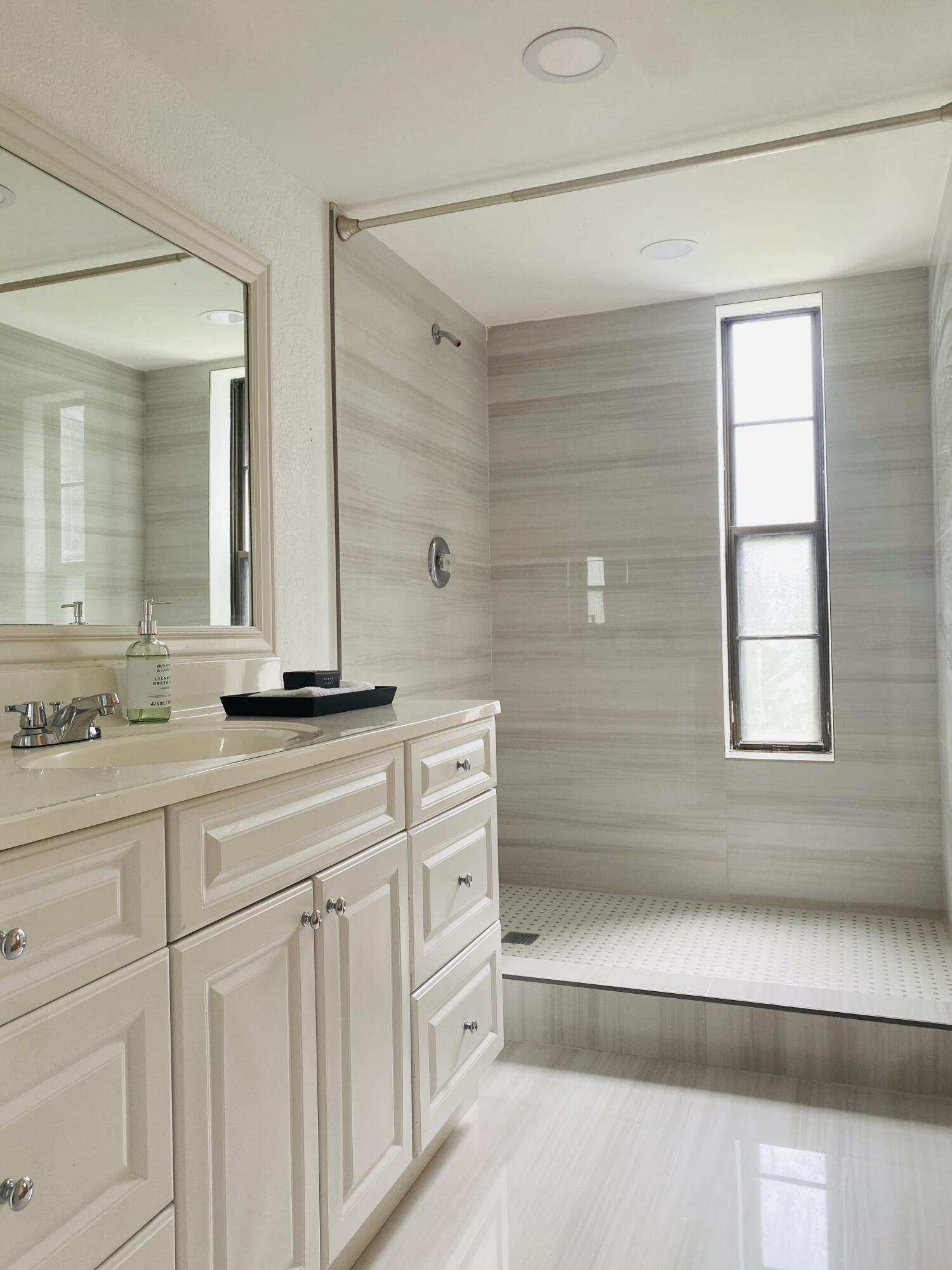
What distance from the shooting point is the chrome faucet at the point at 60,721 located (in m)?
1.45

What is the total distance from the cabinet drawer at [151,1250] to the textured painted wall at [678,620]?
103 inches

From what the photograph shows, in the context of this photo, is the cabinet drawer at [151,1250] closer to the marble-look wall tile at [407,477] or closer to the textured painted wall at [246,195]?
the textured painted wall at [246,195]

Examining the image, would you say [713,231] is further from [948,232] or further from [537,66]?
[537,66]

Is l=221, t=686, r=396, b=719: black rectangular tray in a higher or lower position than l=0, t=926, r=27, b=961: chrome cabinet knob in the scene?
higher

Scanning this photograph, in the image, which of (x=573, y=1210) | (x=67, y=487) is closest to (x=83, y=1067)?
(x=67, y=487)

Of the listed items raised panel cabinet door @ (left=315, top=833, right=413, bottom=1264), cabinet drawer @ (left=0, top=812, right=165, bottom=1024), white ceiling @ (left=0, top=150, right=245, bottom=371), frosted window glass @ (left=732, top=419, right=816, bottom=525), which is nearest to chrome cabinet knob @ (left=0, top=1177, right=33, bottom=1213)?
cabinet drawer @ (left=0, top=812, right=165, bottom=1024)

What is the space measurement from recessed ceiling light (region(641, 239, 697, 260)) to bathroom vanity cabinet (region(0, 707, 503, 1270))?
1.86 meters

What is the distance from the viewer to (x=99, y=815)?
3.12 ft

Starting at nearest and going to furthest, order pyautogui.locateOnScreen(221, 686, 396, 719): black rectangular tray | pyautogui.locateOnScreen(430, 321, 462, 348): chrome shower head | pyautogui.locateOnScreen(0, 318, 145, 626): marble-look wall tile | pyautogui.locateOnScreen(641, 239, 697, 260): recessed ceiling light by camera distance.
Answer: pyautogui.locateOnScreen(0, 318, 145, 626): marble-look wall tile → pyautogui.locateOnScreen(221, 686, 396, 719): black rectangular tray → pyautogui.locateOnScreen(641, 239, 697, 260): recessed ceiling light → pyautogui.locateOnScreen(430, 321, 462, 348): chrome shower head

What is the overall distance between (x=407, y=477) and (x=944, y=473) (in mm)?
1608

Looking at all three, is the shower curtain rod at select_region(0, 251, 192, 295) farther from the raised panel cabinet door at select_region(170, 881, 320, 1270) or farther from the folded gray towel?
the raised panel cabinet door at select_region(170, 881, 320, 1270)

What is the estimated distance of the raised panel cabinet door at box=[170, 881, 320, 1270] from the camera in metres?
1.09

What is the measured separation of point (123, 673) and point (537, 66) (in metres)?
1.47

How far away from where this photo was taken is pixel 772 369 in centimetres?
346
